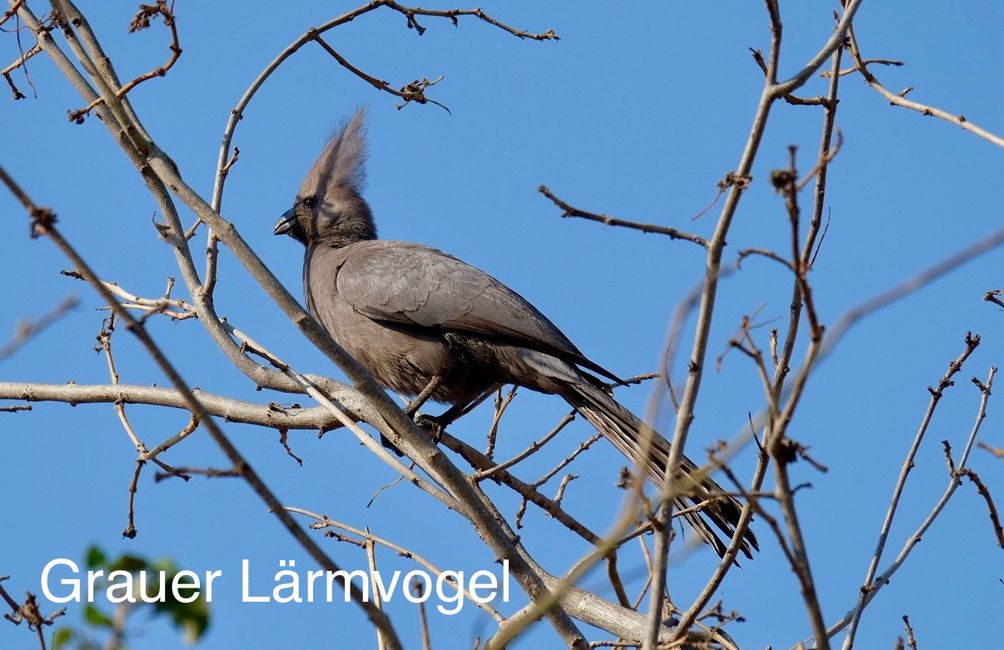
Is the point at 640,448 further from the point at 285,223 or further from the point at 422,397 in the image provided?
the point at 285,223

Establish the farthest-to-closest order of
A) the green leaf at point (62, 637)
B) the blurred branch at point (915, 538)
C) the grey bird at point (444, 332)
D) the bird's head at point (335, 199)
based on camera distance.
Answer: the bird's head at point (335, 199) < the grey bird at point (444, 332) < the blurred branch at point (915, 538) < the green leaf at point (62, 637)

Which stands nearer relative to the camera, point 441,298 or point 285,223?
point 441,298

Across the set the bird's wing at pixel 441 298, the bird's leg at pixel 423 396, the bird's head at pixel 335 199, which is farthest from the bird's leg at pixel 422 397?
the bird's head at pixel 335 199

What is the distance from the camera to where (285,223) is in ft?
25.5

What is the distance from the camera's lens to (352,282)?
22.0 ft

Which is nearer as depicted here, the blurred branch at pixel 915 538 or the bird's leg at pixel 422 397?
the blurred branch at pixel 915 538

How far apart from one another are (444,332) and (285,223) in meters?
2.00

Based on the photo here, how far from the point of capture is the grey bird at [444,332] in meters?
5.78

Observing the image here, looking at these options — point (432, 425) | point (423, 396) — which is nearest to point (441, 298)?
point (423, 396)

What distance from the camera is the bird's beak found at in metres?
7.75

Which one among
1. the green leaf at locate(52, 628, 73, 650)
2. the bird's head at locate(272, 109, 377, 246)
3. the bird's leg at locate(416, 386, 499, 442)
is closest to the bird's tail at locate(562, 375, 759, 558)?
the bird's leg at locate(416, 386, 499, 442)

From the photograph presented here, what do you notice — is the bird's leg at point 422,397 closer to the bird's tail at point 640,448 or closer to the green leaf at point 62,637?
the bird's tail at point 640,448

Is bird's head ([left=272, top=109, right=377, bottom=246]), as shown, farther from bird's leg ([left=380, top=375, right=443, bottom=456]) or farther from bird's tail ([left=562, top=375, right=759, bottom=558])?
bird's tail ([left=562, top=375, right=759, bottom=558])

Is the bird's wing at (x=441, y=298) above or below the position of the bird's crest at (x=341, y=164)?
below
